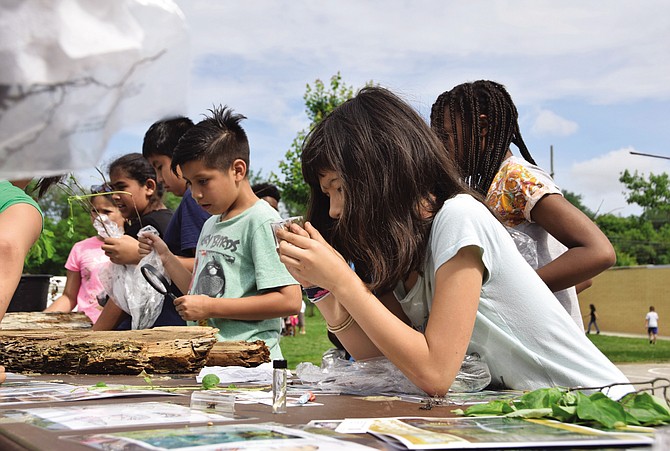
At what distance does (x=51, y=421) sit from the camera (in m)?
1.35

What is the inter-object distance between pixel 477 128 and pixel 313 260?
1224mm

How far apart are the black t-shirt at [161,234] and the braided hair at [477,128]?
65.6 inches

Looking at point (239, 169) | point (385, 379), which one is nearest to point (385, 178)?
point (385, 379)

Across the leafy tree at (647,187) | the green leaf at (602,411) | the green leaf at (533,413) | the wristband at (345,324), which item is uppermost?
the leafy tree at (647,187)

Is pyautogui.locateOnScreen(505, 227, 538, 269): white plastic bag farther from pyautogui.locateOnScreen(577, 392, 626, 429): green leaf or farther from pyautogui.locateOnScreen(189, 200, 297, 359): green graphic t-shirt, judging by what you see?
pyautogui.locateOnScreen(577, 392, 626, 429): green leaf

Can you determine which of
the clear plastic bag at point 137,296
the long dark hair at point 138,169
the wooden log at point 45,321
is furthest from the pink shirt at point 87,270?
the clear plastic bag at point 137,296

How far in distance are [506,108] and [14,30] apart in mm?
2469

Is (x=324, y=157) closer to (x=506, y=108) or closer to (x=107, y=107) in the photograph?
(x=506, y=108)

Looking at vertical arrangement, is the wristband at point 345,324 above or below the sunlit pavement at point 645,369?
above

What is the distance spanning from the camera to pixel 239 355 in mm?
2848

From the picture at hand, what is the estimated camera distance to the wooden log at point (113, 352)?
8.75ft

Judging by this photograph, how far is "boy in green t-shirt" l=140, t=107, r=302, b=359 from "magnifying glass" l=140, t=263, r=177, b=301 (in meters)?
0.06

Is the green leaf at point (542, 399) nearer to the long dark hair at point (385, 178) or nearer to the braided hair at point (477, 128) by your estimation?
the long dark hair at point (385, 178)

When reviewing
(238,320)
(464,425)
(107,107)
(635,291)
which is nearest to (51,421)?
(464,425)
